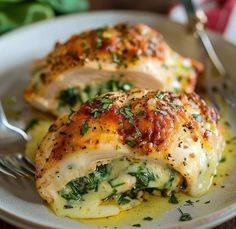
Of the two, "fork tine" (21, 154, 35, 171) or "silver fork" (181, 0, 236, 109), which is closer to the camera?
"fork tine" (21, 154, 35, 171)

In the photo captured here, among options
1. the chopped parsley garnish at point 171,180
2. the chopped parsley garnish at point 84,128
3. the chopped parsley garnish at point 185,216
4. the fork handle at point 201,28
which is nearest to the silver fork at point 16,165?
the chopped parsley garnish at point 84,128

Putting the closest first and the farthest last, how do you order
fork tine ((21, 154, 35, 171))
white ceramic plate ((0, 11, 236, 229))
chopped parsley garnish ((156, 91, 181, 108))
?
white ceramic plate ((0, 11, 236, 229)), chopped parsley garnish ((156, 91, 181, 108)), fork tine ((21, 154, 35, 171))


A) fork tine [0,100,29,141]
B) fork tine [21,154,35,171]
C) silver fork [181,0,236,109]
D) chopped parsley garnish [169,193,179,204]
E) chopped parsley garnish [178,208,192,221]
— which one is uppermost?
silver fork [181,0,236,109]

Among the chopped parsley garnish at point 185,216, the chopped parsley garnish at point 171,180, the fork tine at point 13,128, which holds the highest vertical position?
the chopped parsley garnish at point 171,180

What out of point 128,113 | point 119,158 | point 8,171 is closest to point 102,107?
point 128,113

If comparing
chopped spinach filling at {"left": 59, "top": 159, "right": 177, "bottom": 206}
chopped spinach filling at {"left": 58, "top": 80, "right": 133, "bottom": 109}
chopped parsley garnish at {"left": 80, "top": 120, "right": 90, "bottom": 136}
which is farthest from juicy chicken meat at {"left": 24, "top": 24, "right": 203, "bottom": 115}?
chopped spinach filling at {"left": 59, "top": 159, "right": 177, "bottom": 206}

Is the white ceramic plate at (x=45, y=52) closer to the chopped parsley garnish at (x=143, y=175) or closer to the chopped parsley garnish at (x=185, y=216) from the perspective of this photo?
the chopped parsley garnish at (x=185, y=216)

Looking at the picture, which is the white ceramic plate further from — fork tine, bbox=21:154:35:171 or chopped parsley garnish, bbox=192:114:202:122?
chopped parsley garnish, bbox=192:114:202:122
